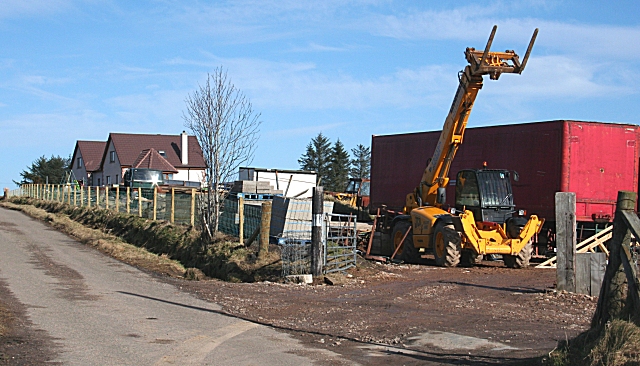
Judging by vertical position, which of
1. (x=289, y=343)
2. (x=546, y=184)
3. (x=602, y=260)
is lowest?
(x=289, y=343)

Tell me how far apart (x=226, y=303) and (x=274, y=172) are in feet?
102

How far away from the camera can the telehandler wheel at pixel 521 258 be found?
18406 millimetres

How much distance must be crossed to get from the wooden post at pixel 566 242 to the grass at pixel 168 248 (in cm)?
631

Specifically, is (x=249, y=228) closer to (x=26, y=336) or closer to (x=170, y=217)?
(x=170, y=217)

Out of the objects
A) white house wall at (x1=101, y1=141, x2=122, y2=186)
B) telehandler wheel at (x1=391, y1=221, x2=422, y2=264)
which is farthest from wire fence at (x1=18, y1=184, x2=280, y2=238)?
white house wall at (x1=101, y1=141, x2=122, y2=186)

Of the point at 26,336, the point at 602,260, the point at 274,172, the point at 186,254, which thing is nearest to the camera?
the point at 26,336

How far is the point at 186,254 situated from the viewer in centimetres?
2127

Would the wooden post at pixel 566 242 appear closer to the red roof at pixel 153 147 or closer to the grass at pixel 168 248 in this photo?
the grass at pixel 168 248

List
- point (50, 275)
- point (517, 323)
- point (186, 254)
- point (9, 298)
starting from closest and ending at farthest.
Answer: point (517, 323) → point (9, 298) → point (50, 275) → point (186, 254)

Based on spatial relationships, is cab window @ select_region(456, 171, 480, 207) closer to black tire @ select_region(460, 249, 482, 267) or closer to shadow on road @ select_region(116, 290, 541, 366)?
black tire @ select_region(460, 249, 482, 267)

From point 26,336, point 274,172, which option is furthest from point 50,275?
point 274,172

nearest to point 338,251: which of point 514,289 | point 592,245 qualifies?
point 514,289

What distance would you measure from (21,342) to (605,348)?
659 cm

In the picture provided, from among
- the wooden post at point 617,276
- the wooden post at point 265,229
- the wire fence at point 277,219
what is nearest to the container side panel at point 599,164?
the wire fence at point 277,219
